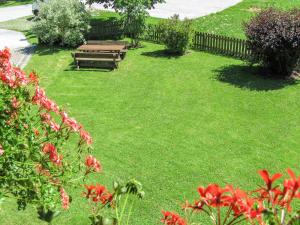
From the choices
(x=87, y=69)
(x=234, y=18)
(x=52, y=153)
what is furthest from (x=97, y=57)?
(x=52, y=153)

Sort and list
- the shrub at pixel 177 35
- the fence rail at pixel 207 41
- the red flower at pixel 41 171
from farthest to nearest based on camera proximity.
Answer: the shrub at pixel 177 35
the fence rail at pixel 207 41
the red flower at pixel 41 171

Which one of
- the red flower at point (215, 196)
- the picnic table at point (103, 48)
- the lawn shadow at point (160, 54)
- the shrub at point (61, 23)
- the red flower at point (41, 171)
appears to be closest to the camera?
the red flower at point (215, 196)

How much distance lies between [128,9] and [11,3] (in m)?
17.7

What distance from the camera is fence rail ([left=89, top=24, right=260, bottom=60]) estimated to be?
17625 millimetres

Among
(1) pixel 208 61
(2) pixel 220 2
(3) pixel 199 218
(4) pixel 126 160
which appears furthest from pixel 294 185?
(2) pixel 220 2

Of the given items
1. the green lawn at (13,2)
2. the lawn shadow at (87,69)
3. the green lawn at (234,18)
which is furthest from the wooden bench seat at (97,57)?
the green lawn at (13,2)

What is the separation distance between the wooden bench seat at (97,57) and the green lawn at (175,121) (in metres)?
0.39

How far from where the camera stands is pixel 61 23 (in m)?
20.2

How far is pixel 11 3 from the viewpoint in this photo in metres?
34.1

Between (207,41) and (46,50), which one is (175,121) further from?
(46,50)

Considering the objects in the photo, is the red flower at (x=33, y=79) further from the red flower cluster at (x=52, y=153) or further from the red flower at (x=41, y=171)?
the red flower at (x=41, y=171)

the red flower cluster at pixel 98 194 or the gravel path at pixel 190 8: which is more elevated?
the gravel path at pixel 190 8

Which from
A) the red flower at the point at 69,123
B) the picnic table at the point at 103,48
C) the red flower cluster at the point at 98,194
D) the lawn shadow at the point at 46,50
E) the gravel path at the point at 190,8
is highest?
the gravel path at the point at 190,8

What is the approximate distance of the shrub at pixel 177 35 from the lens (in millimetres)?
18328
